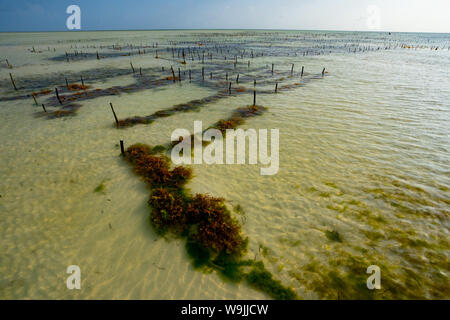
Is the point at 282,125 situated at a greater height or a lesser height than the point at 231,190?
greater

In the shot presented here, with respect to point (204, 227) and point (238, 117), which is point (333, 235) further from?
point (238, 117)

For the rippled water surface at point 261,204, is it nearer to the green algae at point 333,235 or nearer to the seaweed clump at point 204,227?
the green algae at point 333,235

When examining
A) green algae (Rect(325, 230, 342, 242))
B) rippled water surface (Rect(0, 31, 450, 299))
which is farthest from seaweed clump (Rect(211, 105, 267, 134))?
Result: green algae (Rect(325, 230, 342, 242))

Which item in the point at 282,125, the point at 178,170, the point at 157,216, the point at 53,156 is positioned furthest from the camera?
the point at 282,125

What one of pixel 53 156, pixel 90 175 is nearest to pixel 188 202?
pixel 90 175

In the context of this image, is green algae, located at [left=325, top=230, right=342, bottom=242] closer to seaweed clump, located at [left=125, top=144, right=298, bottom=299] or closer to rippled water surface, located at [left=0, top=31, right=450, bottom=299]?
rippled water surface, located at [left=0, top=31, right=450, bottom=299]

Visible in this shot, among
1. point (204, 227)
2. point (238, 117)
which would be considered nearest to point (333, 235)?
point (204, 227)

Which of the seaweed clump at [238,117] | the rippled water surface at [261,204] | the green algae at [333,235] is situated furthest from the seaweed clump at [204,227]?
the seaweed clump at [238,117]
